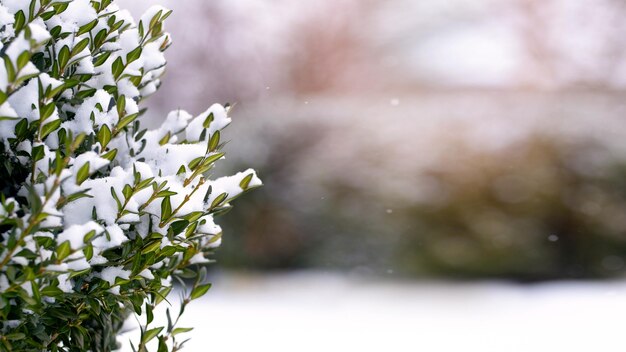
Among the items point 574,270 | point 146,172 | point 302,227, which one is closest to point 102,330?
point 146,172

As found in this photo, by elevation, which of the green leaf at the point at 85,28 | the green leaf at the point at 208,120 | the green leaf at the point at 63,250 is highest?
the green leaf at the point at 85,28

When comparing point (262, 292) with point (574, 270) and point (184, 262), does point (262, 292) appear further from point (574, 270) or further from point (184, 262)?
point (184, 262)

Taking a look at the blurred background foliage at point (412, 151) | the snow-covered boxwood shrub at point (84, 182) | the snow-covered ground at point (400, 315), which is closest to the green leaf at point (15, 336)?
the snow-covered boxwood shrub at point (84, 182)

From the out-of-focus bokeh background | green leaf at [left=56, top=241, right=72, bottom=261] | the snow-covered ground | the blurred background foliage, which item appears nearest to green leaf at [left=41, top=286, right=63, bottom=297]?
green leaf at [left=56, top=241, right=72, bottom=261]

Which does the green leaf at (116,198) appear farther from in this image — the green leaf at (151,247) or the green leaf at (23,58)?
the green leaf at (23,58)

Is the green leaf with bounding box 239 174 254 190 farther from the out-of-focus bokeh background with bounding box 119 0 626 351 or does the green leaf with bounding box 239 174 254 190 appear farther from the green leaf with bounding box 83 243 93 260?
the out-of-focus bokeh background with bounding box 119 0 626 351

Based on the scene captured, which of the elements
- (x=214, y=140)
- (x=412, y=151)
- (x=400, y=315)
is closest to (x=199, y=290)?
(x=214, y=140)
